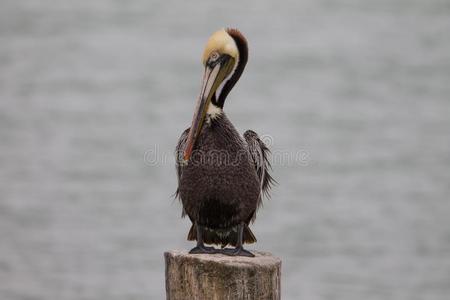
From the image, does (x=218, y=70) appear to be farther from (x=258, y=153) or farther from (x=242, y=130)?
(x=242, y=130)

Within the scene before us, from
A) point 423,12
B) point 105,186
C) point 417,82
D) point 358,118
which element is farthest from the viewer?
point 423,12

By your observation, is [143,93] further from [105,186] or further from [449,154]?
[449,154]

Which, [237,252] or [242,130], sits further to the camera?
[242,130]

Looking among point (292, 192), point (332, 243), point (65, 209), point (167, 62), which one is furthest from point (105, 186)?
point (167, 62)

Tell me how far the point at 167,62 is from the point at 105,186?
728cm

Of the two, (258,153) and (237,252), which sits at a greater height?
(258,153)

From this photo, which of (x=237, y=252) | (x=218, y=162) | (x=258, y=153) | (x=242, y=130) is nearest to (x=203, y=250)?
(x=237, y=252)

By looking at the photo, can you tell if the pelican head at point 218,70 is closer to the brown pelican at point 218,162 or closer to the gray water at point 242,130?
the brown pelican at point 218,162

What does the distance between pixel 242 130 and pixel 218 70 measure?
11.9 m

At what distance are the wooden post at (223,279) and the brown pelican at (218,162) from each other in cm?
46

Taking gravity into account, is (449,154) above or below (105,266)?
above

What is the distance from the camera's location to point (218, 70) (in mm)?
5754

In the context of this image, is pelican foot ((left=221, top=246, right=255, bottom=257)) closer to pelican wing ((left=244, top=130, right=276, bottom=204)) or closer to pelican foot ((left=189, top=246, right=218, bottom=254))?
pelican foot ((left=189, top=246, right=218, bottom=254))

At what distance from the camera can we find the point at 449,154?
689 inches
